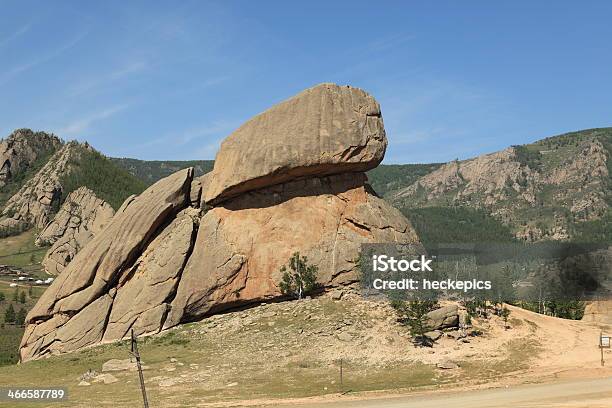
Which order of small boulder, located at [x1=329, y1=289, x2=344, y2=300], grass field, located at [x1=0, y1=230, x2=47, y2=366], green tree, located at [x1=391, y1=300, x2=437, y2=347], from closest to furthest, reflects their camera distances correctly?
green tree, located at [x1=391, y1=300, x2=437, y2=347]
small boulder, located at [x1=329, y1=289, x2=344, y2=300]
grass field, located at [x1=0, y1=230, x2=47, y2=366]

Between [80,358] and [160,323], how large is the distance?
7815 millimetres

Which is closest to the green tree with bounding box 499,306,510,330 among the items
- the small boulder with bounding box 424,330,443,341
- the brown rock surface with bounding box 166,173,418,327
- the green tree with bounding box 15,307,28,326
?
the small boulder with bounding box 424,330,443,341

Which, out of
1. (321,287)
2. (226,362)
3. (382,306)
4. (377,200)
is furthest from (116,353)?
(377,200)

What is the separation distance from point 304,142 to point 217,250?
1415cm

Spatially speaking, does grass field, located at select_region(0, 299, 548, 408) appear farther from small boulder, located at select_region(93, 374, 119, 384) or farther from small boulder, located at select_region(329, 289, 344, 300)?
small boulder, located at select_region(329, 289, 344, 300)

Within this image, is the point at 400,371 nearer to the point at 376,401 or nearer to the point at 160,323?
the point at 376,401

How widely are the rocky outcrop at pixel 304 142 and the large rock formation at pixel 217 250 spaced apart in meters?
0.23

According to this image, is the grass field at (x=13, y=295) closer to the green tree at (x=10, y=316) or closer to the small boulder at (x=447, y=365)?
the green tree at (x=10, y=316)

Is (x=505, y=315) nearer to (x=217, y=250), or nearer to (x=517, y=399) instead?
(x=517, y=399)

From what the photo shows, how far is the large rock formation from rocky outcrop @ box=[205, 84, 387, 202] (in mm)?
227

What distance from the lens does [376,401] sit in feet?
119

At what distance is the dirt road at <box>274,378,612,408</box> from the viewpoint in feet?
107

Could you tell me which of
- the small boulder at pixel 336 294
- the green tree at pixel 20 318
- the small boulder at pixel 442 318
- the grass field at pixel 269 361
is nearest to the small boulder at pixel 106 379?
the grass field at pixel 269 361

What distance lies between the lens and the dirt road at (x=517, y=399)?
3253cm
